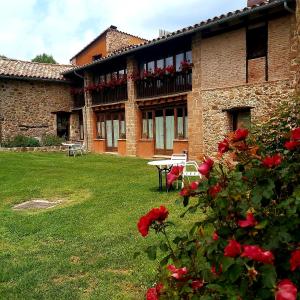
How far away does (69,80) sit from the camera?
26047mm

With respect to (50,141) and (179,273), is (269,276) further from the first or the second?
(50,141)

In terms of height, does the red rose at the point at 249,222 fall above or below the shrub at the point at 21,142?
above

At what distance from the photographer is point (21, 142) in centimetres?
2256

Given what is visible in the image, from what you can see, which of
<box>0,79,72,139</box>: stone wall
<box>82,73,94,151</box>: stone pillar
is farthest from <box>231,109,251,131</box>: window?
<box>0,79,72,139</box>: stone wall

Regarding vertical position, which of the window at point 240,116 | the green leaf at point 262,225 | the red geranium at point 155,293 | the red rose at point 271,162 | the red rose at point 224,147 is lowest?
the red geranium at point 155,293

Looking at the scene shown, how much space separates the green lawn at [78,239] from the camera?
4098mm

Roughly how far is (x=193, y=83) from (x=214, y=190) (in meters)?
15.1

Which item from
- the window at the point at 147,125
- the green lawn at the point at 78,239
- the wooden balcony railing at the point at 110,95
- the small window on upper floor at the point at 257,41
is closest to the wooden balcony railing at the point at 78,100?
the wooden balcony railing at the point at 110,95

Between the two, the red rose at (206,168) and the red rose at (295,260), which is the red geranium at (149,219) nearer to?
the red rose at (206,168)

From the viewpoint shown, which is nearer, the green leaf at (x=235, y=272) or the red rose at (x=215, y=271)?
the green leaf at (x=235, y=272)

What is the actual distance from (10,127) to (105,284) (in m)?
21.6

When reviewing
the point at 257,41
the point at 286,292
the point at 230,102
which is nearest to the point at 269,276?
the point at 286,292

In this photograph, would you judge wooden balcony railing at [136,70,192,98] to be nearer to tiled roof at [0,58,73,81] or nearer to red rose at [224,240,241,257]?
tiled roof at [0,58,73,81]

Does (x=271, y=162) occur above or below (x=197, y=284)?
above
